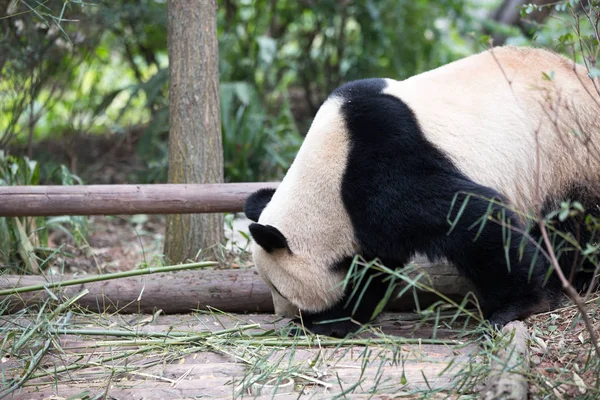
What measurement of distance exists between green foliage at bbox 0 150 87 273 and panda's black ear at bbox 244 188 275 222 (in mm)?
1537

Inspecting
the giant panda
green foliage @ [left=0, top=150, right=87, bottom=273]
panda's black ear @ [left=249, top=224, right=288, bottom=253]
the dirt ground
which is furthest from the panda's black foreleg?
green foliage @ [left=0, top=150, right=87, bottom=273]

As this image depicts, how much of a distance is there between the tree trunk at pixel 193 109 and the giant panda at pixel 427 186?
41.7 inches

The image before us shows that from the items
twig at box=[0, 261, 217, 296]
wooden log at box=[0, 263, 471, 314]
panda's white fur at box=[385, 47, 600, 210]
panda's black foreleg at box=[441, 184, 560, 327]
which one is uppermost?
panda's white fur at box=[385, 47, 600, 210]

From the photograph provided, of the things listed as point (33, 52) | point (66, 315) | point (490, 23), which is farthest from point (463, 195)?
point (490, 23)

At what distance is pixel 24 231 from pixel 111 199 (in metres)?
1.09

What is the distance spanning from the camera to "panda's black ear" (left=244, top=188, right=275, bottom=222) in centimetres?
388

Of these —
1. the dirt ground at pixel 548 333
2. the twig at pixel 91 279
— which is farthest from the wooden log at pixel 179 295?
the dirt ground at pixel 548 333

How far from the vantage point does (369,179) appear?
11.2 ft

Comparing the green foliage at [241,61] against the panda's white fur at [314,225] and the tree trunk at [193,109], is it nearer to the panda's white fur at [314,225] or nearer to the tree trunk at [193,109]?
the tree trunk at [193,109]

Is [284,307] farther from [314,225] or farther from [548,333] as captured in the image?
[548,333]

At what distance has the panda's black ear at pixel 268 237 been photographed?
3.33 meters

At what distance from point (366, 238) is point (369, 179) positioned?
311mm

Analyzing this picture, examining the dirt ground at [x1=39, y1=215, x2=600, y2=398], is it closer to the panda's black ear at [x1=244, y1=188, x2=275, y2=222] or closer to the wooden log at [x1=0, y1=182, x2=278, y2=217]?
the wooden log at [x1=0, y1=182, x2=278, y2=217]

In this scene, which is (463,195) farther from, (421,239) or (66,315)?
(66,315)
